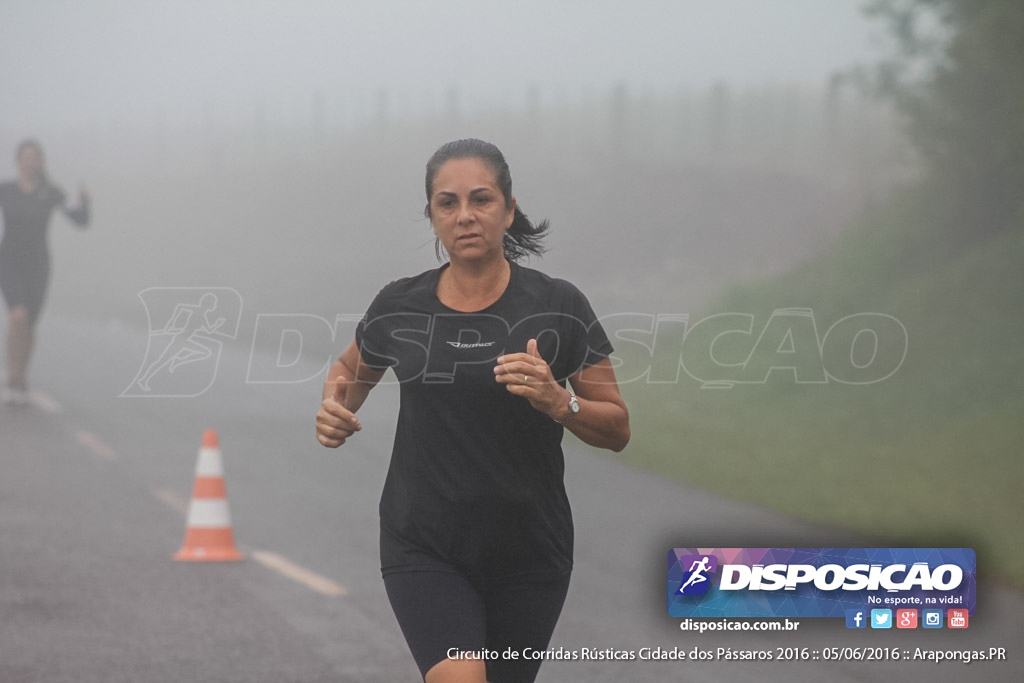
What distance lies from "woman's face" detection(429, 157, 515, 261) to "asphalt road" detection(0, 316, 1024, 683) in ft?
9.56

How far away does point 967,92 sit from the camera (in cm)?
1429

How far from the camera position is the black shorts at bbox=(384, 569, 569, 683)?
157 inches

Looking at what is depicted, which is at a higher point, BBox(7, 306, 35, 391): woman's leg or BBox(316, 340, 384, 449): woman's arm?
BBox(7, 306, 35, 391): woman's leg

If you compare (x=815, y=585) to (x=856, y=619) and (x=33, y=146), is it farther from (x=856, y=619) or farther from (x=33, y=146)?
(x=33, y=146)

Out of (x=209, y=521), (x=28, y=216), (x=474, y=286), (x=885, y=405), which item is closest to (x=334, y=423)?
(x=474, y=286)

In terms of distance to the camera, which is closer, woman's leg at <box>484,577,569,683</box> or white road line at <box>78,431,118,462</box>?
woman's leg at <box>484,577,569,683</box>

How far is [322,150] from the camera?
45.8 feet

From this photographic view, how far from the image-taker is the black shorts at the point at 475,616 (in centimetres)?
399

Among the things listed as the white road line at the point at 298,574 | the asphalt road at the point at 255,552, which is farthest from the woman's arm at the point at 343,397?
the white road line at the point at 298,574

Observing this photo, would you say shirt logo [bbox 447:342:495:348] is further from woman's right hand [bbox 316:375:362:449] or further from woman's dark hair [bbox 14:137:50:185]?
woman's dark hair [bbox 14:137:50:185]

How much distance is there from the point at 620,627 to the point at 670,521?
2.47 m

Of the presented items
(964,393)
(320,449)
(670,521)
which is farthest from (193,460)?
(964,393)

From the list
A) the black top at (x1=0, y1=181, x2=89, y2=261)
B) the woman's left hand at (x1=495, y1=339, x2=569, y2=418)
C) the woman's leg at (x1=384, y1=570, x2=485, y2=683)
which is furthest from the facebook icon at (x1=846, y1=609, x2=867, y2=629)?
the black top at (x1=0, y1=181, x2=89, y2=261)

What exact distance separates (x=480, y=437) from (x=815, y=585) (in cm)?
416
